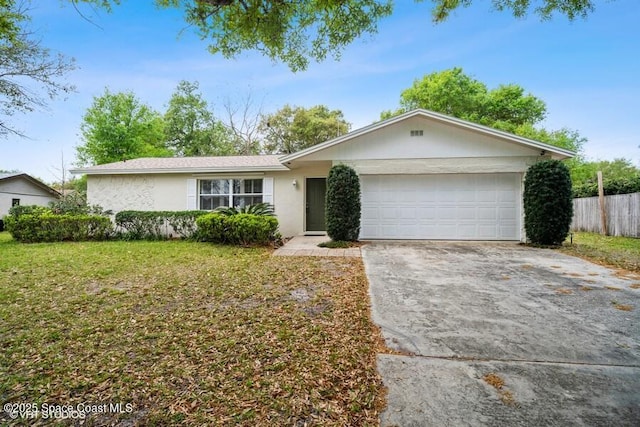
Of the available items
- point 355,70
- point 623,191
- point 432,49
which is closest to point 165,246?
point 355,70

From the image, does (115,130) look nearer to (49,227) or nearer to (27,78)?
(49,227)

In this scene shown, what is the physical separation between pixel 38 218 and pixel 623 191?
64.5 feet

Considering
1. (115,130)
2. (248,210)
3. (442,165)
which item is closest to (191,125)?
(115,130)

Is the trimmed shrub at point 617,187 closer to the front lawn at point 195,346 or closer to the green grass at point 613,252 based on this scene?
the green grass at point 613,252

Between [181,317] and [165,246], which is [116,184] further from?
[181,317]

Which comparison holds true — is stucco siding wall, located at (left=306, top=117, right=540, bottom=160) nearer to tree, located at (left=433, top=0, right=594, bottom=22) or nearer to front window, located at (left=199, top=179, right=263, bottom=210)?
front window, located at (left=199, top=179, right=263, bottom=210)

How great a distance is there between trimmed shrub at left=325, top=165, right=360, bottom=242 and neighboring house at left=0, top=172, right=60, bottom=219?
59.6ft

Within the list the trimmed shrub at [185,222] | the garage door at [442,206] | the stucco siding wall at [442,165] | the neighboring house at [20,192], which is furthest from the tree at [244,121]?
the garage door at [442,206]

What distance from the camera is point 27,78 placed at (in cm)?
834

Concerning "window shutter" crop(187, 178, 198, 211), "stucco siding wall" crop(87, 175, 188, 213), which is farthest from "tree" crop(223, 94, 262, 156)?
"window shutter" crop(187, 178, 198, 211)

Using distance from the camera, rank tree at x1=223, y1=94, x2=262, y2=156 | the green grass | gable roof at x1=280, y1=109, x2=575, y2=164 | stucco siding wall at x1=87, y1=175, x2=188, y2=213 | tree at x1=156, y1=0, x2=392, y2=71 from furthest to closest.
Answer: tree at x1=223, y1=94, x2=262, y2=156 < stucco siding wall at x1=87, y1=175, x2=188, y2=213 < gable roof at x1=280, y1=109, x2=575, y2=164 < the green grass < tree at x1=156, y1=0, x2=392, y2=71

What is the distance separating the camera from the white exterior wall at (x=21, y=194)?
15547 millimetres

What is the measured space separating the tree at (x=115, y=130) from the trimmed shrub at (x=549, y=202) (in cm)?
2480

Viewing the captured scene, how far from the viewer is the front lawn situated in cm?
188
